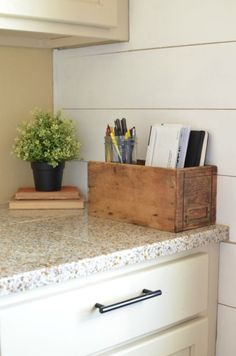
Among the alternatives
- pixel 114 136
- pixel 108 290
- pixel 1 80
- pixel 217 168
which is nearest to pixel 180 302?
pixel 108 290

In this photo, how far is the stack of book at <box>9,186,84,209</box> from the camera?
67.5 inches

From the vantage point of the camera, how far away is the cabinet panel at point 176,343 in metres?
1.32

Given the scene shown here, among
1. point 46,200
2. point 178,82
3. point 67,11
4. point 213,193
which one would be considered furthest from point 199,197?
point 67,11

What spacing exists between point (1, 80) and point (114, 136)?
17.3 inches

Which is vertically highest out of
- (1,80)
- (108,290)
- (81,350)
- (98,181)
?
(1,80)

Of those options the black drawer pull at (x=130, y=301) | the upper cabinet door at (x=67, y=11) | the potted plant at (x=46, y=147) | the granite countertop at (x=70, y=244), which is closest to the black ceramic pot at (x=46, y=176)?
the potted plant at (x=46, y=147)

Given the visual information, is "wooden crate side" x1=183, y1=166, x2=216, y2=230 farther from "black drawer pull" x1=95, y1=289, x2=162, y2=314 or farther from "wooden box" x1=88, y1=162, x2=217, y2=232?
"black drawer pull" x1=95, y1=289, x2=162, y2=314

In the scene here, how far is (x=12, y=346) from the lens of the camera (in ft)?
3.54

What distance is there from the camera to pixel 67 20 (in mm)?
1518

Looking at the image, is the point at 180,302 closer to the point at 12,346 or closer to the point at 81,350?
the point at 81,350

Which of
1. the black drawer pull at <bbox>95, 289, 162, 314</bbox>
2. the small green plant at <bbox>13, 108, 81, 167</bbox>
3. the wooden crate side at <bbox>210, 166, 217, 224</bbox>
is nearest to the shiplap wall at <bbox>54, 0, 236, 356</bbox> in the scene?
the wooden crate side at <bbox>210, 166, 217, 224</bbox>

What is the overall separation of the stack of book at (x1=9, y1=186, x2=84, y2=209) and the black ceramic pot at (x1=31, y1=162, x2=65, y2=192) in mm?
21

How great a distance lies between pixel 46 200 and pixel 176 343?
583 millimetres

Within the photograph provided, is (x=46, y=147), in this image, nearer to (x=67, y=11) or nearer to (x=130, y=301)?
(x=67, y=11)
